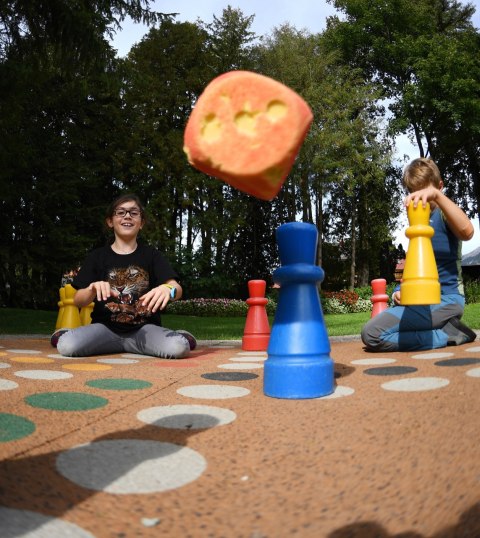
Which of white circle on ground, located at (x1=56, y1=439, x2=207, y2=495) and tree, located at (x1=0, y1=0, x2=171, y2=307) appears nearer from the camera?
white circle on ground, located at (x1=56, y1=439, x2=207, y2=495)

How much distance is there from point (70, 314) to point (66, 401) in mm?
3490

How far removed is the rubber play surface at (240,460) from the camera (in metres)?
0.93

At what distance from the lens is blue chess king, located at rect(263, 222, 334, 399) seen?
2.01 m

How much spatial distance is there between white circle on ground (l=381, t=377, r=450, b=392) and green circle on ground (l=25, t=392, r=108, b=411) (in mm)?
1117

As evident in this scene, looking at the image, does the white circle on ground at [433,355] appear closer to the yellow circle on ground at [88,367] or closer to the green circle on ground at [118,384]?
the green circle on ground at [118,384]

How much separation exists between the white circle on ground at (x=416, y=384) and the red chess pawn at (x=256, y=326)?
2.12m

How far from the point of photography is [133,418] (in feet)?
5.44

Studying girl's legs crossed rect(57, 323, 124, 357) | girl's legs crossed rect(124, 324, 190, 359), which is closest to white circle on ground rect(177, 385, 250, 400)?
girl's legs crossed rect(124, 324, 190, 359)

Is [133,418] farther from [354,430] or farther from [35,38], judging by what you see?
[35,38]

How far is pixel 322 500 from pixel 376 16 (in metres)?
25.2

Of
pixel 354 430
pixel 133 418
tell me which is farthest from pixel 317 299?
pixel 133 418

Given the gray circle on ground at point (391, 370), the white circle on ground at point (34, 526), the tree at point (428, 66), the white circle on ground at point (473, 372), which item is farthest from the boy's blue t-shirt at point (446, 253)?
the tree at point (428, 66)

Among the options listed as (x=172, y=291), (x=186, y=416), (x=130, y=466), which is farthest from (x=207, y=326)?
(x=130, y=466)

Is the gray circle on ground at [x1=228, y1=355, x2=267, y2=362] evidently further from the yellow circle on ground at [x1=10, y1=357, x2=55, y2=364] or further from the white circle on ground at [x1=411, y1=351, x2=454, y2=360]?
the yellow circle on ground at [x1=10, y1=357, x2=55, y2=364]
